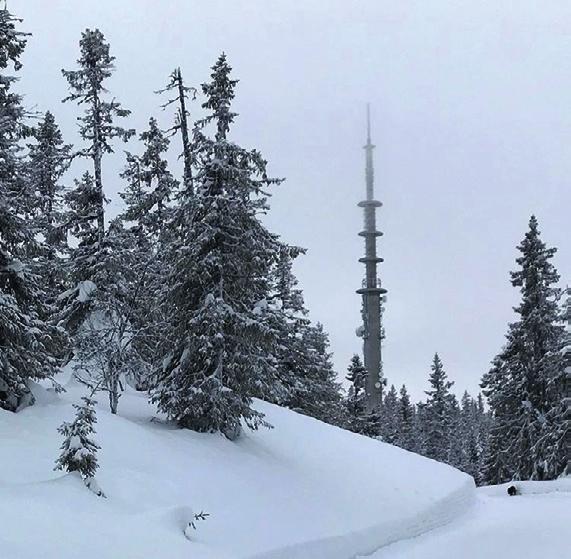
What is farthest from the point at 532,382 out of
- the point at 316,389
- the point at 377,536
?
the point at 377,536

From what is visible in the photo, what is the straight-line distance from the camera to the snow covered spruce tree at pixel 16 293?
15.6 m

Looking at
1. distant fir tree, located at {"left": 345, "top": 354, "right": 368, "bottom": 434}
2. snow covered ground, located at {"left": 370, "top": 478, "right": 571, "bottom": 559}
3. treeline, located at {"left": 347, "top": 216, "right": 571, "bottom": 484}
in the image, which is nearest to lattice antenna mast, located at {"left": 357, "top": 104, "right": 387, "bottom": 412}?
distant fir tree, located at {"left": 345, "top": 354, "right": 368, "bottom": 434}

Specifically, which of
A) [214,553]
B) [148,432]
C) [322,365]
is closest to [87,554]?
[214,553]

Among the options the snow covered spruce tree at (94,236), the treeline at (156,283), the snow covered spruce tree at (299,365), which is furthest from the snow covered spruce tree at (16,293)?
the snow covered spruce tree at (299,365)

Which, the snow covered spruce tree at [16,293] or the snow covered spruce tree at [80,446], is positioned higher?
the snow covered spruce tree at [16,293]

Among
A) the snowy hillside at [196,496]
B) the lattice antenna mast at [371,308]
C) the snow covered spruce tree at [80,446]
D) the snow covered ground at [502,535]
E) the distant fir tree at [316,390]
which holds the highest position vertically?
the lattice antenna mast at [371,308]

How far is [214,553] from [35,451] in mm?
4777

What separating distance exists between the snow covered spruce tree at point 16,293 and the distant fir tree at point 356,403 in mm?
36761

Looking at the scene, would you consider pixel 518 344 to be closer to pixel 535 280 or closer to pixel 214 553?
pixel 535 280

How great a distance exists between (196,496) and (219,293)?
7.41 m

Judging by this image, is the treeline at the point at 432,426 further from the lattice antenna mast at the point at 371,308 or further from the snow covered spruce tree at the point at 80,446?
the snow covered spruce tree at the point at 80,446

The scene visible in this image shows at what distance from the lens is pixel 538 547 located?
648 inches

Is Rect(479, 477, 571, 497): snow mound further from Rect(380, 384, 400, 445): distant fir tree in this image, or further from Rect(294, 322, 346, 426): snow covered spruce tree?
Rect(380, 384, 400, 445): distant fir tree

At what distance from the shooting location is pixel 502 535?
61.9 ft
